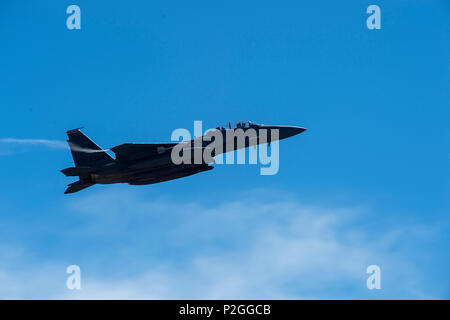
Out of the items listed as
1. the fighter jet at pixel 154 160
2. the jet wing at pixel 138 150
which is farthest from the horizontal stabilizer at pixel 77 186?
the jet wing at pixel 138 150

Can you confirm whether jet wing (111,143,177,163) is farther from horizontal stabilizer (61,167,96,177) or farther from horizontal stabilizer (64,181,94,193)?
horizontal stabilizer (64,181,94,193)

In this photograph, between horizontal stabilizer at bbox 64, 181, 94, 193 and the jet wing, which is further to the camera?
horizontal stabilizer at bbox 64, 181, 94, 193

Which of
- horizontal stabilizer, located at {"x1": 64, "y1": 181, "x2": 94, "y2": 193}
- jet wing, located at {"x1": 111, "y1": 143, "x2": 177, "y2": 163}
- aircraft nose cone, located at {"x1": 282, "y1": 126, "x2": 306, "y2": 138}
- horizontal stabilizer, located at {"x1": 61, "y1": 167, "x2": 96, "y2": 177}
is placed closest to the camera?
jet wing, located at {"x1": 111, "y1": 143, "x2": 177, "y2": 163}

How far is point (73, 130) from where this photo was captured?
50.5m

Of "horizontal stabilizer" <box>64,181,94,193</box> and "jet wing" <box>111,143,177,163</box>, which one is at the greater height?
"jet wing" <box>111,143,177,163</box>

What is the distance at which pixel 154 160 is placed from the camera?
46625 millimetres

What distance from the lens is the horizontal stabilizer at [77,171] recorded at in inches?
1820

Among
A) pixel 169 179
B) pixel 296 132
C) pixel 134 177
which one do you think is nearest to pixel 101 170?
pixel 134 177

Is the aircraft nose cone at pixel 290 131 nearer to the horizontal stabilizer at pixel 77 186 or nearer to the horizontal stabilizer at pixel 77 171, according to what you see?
the horizontal stabilizer at pixel 77 171

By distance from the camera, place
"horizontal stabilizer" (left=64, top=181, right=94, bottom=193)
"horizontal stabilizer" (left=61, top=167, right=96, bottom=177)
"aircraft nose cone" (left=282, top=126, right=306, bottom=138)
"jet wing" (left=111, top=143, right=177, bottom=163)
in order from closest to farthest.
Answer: "jet wing" (left=111, top=143, right=177, bottom=163), "horizontal stabilizer" (left=61, top=167, right=96, bottom=177), "horizontal stabilizer" (left=64, top=181, right=94, bottom=193), "aircraft nose cone" (left=282, top=126, right=306, bottom=138)

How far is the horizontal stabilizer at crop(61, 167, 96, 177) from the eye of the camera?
46.2m

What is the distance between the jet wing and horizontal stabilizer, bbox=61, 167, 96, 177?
242cm

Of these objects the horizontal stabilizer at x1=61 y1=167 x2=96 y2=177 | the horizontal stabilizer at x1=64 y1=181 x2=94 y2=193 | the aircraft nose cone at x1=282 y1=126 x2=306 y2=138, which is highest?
the aircraft nose cone at x1=282 y1=126 x2=306 y2=138

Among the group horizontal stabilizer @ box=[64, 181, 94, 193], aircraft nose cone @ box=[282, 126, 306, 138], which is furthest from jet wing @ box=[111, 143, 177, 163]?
aircraft nose cone @ box=[282, 126, 306, 138]
